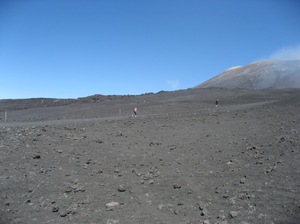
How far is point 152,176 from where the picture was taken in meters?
8.86

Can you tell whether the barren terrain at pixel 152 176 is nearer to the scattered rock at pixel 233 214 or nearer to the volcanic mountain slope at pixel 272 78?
the scattered rock at pixel 233 214

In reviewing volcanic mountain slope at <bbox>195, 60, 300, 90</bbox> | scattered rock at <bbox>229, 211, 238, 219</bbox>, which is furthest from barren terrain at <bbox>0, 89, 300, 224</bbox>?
volcanic mountain slope at <bbox>195, 60, 300, 90</bbox>

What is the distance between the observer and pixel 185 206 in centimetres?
694

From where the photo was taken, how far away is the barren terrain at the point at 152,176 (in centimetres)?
653

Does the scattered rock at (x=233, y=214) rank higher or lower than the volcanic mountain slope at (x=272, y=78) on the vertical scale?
lower

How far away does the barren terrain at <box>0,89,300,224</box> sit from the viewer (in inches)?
257

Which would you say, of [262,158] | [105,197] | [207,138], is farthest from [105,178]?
[207,138]

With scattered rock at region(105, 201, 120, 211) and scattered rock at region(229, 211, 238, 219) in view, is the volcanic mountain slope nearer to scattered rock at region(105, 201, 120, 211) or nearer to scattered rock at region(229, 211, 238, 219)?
scattered rock at region(229, 211, 238, 219)

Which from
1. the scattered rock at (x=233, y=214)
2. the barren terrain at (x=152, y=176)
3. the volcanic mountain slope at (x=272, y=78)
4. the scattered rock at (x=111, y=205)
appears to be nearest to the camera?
the scattered rock at (x=233, y=214)

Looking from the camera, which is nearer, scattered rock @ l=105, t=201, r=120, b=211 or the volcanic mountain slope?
scattered rock @ l=105, t=201, r=120, b=211

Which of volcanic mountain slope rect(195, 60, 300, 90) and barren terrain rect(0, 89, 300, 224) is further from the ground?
volcanic mountain slope rect(195, 60, 300, 90)

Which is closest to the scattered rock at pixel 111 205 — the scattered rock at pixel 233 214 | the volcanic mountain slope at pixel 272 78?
the scattered rock at pixel 233 214

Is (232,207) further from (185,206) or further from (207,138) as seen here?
(207,138)

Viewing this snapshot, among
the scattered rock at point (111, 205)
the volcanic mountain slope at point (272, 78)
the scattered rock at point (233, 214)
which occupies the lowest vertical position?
the scattered rock at point (233, 214)
